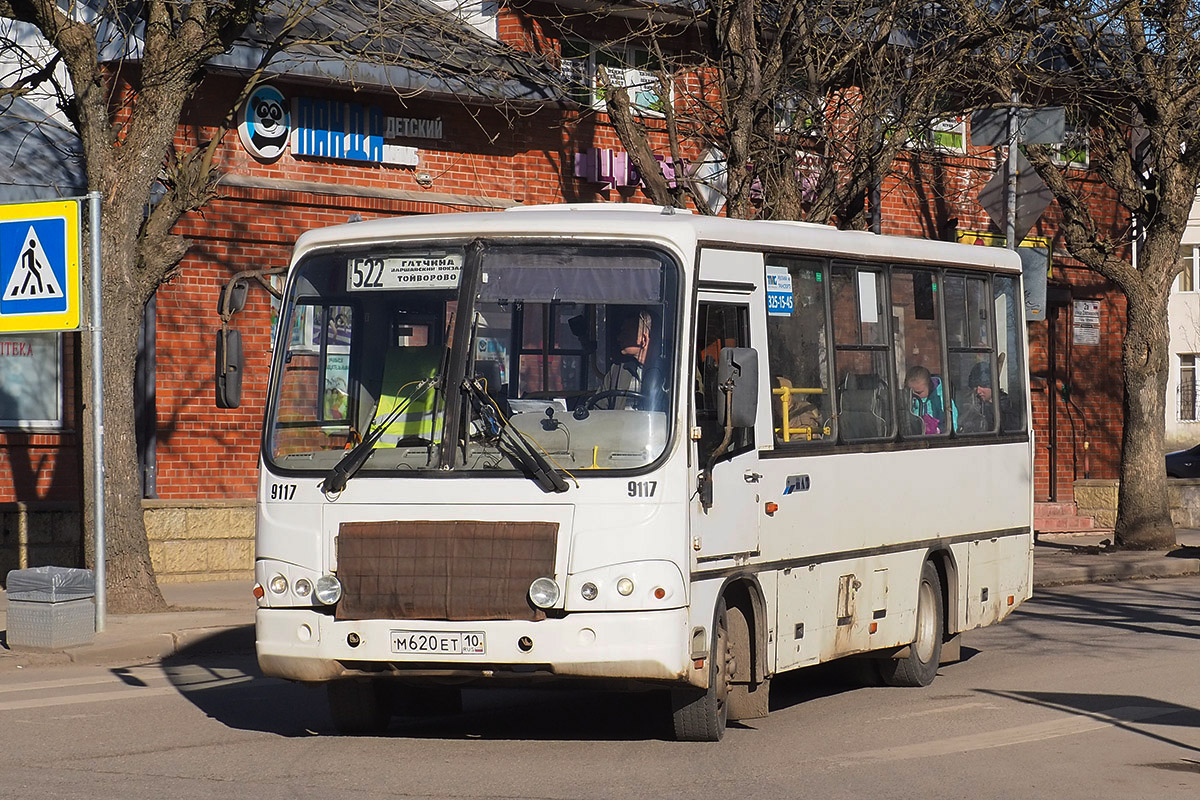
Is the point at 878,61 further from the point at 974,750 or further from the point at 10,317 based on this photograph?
the point at 974,750

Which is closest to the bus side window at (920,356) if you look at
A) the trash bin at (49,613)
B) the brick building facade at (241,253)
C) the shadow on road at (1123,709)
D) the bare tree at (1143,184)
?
the shadow on road at (1123,709)

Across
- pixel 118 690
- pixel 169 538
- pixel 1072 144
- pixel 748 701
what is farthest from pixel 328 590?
pixel 1072 144

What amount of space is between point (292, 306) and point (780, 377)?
2.72 meters

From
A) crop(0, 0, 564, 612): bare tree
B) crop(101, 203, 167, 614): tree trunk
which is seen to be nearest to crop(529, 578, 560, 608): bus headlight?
crop(101, 203, 167, 614): tree trunk

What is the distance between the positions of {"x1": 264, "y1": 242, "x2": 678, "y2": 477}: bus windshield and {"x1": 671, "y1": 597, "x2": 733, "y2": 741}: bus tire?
3.53 feet

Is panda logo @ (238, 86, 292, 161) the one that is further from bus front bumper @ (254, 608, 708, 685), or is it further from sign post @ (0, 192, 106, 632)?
bus front bumper @ (254, 608, 708, 685)

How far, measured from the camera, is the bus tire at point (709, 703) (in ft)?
29.4

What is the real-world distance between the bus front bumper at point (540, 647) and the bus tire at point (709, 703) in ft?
1.06

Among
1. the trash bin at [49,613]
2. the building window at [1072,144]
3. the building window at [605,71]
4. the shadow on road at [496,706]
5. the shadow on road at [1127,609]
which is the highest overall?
the building window at [605,71]

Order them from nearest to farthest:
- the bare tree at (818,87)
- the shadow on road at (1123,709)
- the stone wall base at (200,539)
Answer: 1. the shadow on road at (1123,709)
2. the bare tree at (818,87)
3. the stone wall base at (200,539)

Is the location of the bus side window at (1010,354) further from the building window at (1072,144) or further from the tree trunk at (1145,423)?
the building window at (1072,144)

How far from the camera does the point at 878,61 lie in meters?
19.0

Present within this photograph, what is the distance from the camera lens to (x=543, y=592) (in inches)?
332

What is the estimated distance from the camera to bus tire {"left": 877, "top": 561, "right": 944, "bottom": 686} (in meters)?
11.7
